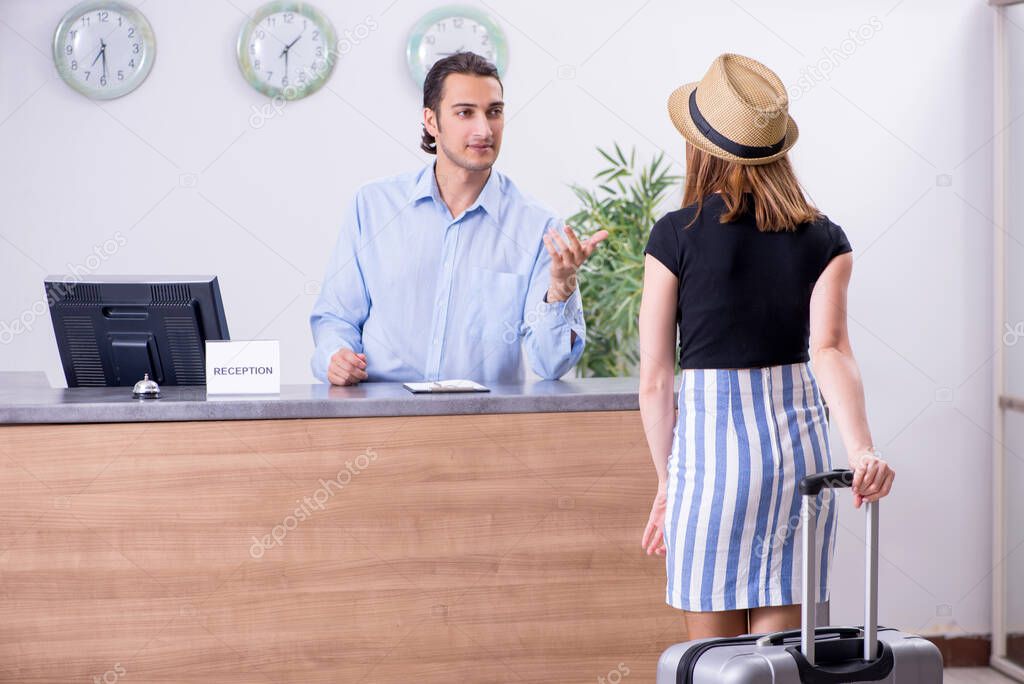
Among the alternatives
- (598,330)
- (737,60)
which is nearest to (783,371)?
(737,60)

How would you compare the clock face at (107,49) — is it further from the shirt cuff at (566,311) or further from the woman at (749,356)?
the woman at (749,356)

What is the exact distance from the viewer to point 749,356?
1773 mm

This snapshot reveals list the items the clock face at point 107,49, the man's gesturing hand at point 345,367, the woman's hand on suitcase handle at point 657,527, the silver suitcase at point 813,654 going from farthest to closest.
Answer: the clock face at point 107,49
the man's gesturing hand at point 345,367
the woman's hand on suitcase handle at point 657,527
the silver suitcase at point 813,654

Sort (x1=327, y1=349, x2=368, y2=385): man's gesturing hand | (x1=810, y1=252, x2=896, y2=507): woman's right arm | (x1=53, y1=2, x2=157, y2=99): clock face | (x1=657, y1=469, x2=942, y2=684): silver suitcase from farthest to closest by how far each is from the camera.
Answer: (x1=53, y1=2, x2=157, y2=99): clock face, (x1=327, y1=349, x2=368, y2=385): man's gesturing hand, (x1=810, y1=252, x2=896, y2=507): woman's right arm, (x1=657, y1=469, x2=942, y2=684): silver suitcase

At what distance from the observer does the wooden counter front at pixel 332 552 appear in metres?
2.43

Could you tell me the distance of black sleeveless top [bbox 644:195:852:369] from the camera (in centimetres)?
176

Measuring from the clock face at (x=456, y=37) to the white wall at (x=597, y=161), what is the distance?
0.08 metres

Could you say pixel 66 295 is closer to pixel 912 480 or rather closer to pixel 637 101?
pixel 637 101

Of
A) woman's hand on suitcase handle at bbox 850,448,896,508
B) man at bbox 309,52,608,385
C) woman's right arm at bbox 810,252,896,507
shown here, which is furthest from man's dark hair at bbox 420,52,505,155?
woman's hand on suitcase handle at bbox 850,448,896,508

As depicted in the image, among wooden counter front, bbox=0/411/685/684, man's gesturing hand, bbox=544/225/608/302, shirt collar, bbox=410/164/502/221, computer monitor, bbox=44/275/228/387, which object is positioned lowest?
wooden counter front, bbox=0/411/685/684

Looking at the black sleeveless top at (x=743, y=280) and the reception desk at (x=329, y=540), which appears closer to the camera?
the black sleeveless top at (x=743, y=280)

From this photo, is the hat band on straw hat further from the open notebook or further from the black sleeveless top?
the open notebook

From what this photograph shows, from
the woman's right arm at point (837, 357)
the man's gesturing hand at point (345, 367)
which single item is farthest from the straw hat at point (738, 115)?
the man's gesturing hand at point (345, 367)

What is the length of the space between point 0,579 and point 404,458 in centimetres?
95
